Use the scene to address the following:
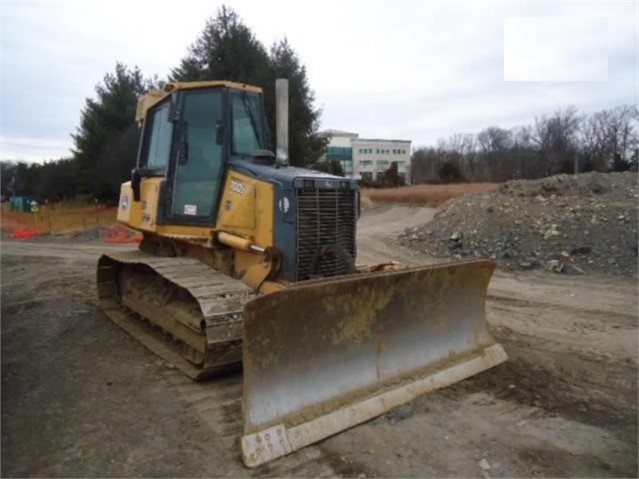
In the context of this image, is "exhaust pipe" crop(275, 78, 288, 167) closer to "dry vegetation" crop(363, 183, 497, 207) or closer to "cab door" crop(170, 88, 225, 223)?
"cab door" crop(170, 88, 225, 223)

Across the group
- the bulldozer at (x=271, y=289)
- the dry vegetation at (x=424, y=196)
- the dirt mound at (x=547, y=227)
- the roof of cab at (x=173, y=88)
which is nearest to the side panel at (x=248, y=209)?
the bulldozer at (x=271, y=289)

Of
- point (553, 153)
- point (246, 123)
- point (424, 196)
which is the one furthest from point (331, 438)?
point (553, 153)

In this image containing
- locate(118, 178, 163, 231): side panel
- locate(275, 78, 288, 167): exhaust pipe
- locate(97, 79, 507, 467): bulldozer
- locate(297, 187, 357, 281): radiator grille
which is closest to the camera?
locate(97, 79, 507, 467): bulldozer

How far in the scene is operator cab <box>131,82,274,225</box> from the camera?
18.3ft

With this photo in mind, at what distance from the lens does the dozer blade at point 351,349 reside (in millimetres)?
3662

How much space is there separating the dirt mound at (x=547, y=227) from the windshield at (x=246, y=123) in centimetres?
747

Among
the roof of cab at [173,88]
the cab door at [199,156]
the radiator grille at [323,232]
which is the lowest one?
the radiator grille at [323,232]

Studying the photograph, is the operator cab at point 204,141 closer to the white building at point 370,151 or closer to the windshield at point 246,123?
the windshield at point 246,123

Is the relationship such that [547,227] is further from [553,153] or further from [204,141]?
[553,153]

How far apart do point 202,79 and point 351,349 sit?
20.7 m

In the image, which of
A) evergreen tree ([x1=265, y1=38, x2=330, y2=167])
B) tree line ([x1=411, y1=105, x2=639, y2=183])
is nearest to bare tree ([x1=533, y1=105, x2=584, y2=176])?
tree line ([x1=411, y1=105, x2=639, y2=183])

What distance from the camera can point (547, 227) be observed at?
12789 mm

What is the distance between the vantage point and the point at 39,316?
265 inches

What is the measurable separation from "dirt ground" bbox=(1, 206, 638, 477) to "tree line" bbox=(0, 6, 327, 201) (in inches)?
583
